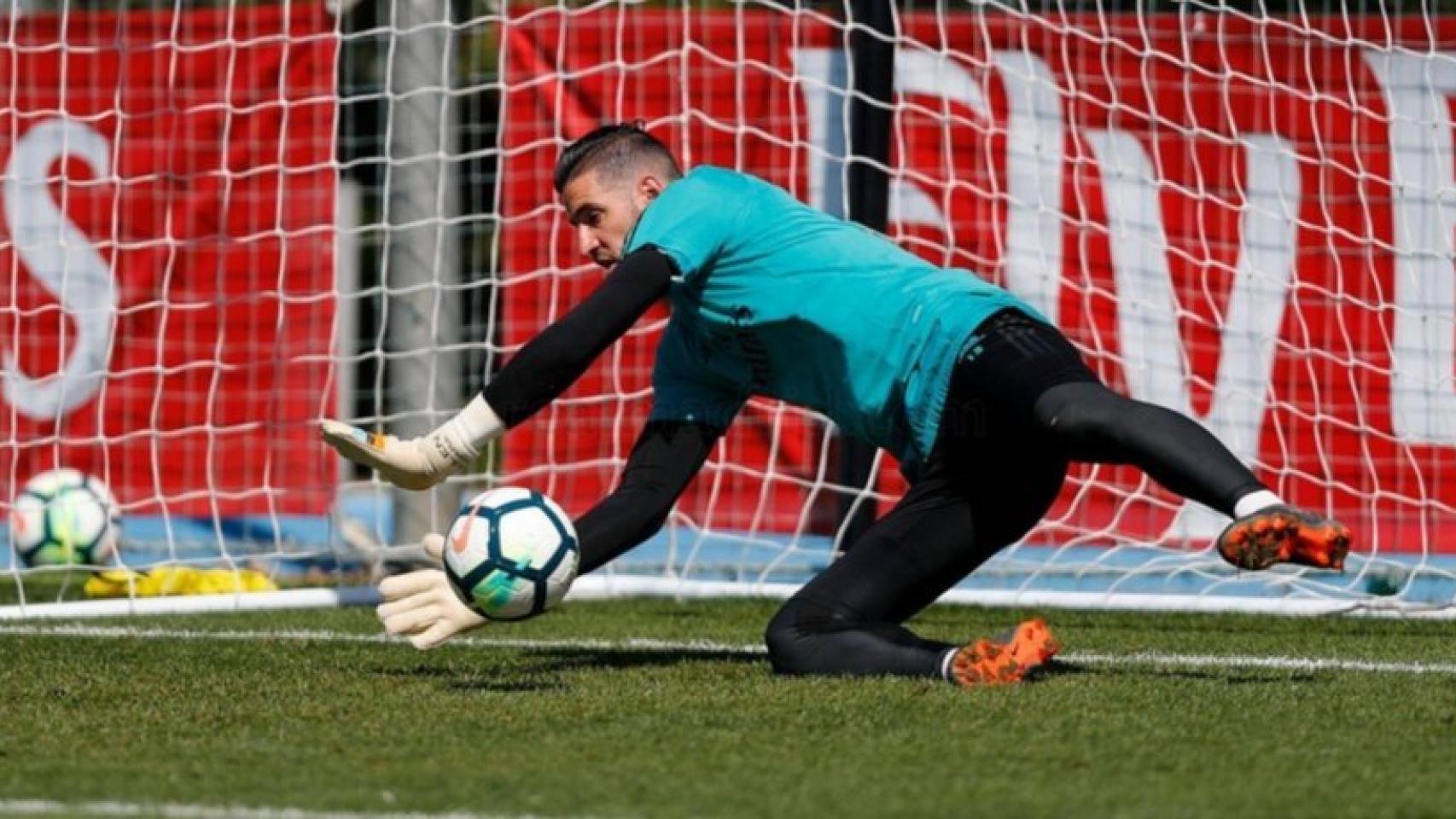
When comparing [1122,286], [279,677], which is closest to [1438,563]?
[1122,286]

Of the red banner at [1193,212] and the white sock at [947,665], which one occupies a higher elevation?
the red banner at [1193,212]

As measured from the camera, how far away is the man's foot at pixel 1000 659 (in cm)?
521

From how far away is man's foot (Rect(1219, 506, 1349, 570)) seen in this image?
4.63 m

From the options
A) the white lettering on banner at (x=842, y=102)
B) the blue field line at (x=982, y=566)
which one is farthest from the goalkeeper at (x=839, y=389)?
the white lettering on banner at (x=842, y=102)

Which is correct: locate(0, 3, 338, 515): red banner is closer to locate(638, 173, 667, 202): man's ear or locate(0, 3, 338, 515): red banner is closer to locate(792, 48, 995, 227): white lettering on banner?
locate(792, 48, 995, 227): white lettering on banner

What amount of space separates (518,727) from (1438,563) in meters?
4.93

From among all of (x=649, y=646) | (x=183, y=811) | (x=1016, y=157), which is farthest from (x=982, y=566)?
(x=183, y=811)

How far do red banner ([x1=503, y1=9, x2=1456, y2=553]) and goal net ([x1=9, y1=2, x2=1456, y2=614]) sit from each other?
0.05 ft

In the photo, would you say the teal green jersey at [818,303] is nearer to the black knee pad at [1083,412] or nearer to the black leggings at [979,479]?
the black leggings at [979,479]

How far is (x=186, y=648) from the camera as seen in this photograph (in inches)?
254

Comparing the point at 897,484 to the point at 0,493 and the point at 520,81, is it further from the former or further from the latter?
the point at 0,493

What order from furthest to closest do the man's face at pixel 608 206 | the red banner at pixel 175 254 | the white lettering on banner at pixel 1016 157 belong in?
the red banner at pixel 175 254 < the white lettering on banner at pixel 1016 157 < the man's face at pixel 608 206

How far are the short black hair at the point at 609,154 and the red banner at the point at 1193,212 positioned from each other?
3056 millimetres

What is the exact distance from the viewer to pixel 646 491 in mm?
5902
